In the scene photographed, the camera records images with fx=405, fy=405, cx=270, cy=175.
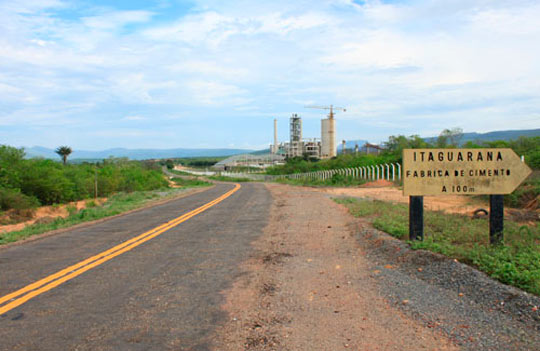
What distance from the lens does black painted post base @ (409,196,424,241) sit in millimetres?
7488

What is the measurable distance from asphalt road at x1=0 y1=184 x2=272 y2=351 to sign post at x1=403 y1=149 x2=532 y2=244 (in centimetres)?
348

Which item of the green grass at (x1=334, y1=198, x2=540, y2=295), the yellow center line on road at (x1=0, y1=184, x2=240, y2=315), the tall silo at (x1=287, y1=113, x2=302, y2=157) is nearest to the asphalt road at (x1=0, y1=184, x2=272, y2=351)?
the yellow center line on road at (x1=0, y1=184, x2=240, y2=315)

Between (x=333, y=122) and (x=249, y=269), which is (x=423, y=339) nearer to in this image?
(x=249, y=269)

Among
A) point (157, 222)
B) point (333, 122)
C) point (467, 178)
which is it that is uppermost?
point (333, 122)

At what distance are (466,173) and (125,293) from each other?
597 centimetres

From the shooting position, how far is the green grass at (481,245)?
5.20 m

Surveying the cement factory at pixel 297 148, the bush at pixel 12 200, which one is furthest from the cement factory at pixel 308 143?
the bush at pixel 12 200

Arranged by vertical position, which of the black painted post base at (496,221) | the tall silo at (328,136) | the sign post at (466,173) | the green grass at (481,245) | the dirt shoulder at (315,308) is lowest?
the dirt shoulder at (315,308)

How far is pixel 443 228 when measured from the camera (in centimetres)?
900

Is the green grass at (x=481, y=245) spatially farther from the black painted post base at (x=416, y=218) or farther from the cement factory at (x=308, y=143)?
the cement factory at (x=308, y=143)

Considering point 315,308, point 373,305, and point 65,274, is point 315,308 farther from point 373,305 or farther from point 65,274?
point 65,274

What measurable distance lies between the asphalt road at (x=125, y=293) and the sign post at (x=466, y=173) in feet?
11.4

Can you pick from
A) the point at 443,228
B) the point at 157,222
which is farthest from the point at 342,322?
the point at 157,222

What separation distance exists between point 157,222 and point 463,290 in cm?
959
